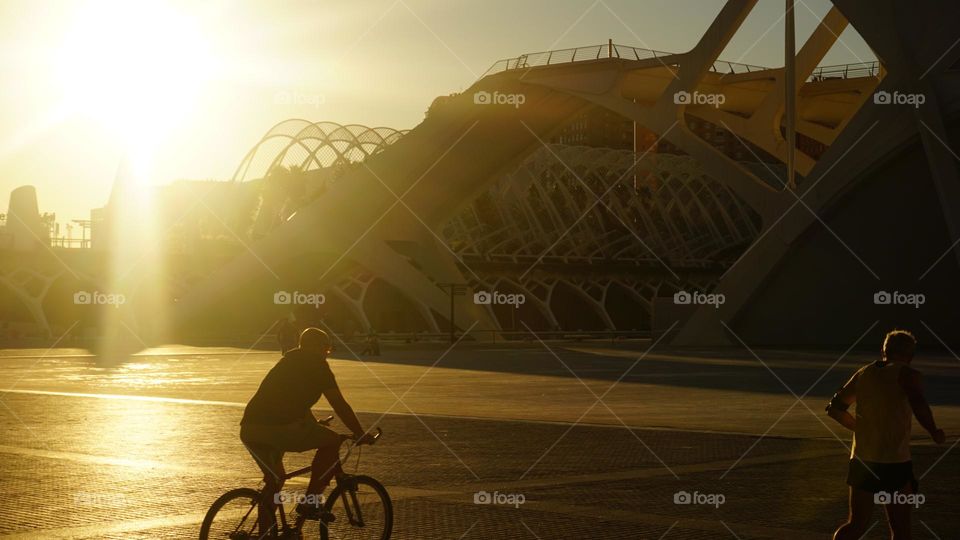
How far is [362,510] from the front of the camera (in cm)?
919

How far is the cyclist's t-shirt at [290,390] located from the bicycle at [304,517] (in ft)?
0.60

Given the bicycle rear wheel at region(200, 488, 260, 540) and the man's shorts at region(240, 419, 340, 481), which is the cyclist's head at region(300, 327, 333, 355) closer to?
the man's shorts at region(240, 419, 340, 481)

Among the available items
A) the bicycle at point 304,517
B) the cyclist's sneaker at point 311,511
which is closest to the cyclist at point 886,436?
the bicycle at point 304,517

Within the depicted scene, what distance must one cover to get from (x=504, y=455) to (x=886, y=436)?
6734 mm

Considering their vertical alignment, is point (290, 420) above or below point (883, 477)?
above

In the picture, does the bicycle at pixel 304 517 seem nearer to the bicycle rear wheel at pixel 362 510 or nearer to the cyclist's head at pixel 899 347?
the bicycle rear wheel at pixel 362 510

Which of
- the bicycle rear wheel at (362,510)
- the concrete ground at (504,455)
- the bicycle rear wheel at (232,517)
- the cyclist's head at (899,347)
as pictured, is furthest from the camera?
the concrete ground at (504,455)

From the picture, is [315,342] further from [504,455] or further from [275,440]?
[504,455]

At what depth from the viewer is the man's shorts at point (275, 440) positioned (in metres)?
7.81

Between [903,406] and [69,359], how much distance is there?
1323 inches

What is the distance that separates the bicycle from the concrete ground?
0.46 m

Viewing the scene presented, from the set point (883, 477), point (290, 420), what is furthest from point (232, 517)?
point (883, 477)

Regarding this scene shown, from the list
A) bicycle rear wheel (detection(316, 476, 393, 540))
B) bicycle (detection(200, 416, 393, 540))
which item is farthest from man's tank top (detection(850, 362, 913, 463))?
bicycle rear wheel (detection(316, 476, 393, 540))

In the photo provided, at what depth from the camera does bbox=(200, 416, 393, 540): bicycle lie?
772 cm
